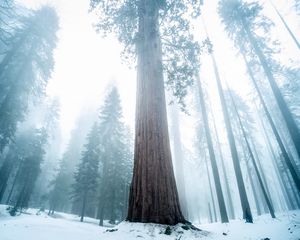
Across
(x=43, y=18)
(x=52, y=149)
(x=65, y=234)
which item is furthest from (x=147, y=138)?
(x=52, y=149)

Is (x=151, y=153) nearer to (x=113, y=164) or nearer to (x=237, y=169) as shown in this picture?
(x=237, y=169)

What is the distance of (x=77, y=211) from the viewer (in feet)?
112

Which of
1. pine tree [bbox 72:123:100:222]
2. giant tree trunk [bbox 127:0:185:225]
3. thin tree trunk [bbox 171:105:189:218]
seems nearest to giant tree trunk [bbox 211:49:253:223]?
thin tree trunk [bbox 171:105:189:218]

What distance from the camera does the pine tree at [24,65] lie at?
57.1 feet

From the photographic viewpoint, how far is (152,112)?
18.1ft

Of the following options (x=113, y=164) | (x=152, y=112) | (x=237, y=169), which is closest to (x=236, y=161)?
(x=237, y=169)

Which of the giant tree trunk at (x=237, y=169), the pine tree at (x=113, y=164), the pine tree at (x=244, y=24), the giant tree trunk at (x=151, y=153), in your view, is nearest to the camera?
the giant tree trunk at (x=151, y=153)

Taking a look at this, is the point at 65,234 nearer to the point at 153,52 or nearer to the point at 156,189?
the point at 156,189

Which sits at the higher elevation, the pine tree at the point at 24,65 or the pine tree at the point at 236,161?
the pine tree at the point at 24,65

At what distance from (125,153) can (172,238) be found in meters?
26.8

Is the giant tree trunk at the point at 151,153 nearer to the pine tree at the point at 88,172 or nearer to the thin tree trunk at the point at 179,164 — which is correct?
the thin tree trunk at the point at 179,164

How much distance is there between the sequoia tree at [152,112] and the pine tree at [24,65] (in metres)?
12.9

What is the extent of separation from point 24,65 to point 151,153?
62.7 feet

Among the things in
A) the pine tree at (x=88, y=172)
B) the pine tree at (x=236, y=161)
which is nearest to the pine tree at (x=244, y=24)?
the pine tree at (x=236, y=161)
